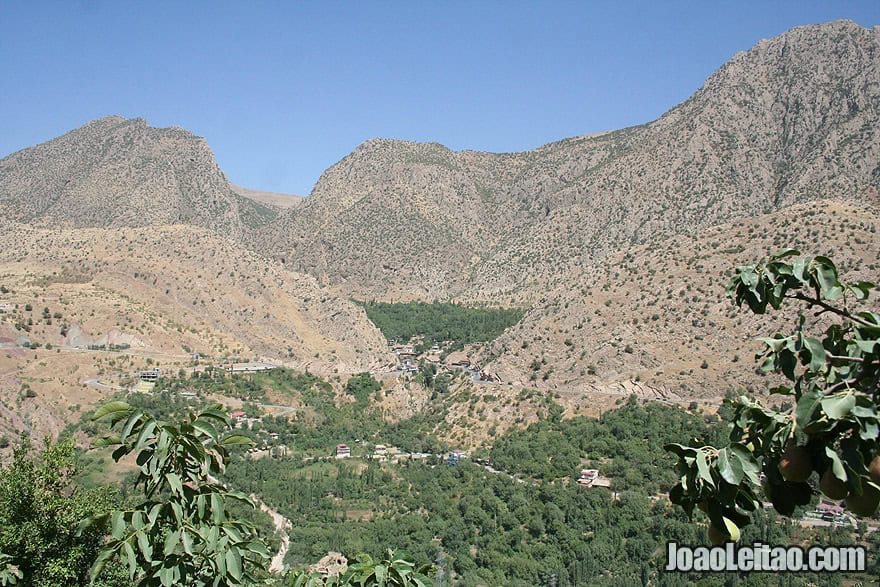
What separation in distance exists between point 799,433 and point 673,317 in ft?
181

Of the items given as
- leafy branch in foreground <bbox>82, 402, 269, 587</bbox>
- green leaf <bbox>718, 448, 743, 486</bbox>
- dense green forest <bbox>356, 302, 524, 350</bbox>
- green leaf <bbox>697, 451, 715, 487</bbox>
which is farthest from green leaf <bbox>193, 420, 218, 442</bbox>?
dense green forest <bbox>356, 302, 524, 350</bbox>

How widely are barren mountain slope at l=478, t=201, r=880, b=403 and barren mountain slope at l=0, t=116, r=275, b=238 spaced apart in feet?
251

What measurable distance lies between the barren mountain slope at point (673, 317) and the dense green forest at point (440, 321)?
24316 mm

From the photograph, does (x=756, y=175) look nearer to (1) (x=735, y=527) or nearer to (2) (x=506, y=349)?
(2) (x=506, y=349)

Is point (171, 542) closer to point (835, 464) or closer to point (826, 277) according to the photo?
point (835, 464)

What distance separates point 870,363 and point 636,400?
48478mm

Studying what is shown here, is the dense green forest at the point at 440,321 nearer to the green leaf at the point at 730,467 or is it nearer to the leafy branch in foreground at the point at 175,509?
the leafy branch in foreground at the point at 175,509

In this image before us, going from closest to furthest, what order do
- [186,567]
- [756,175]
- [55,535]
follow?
[186,567] → [55,535] → [756,175]

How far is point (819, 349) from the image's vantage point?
3.70 metres

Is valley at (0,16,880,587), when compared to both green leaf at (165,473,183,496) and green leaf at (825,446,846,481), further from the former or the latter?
green leaf at (165,473,183,496)

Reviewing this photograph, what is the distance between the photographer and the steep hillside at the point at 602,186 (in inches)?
3954

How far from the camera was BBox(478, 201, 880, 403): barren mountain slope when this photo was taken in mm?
51031

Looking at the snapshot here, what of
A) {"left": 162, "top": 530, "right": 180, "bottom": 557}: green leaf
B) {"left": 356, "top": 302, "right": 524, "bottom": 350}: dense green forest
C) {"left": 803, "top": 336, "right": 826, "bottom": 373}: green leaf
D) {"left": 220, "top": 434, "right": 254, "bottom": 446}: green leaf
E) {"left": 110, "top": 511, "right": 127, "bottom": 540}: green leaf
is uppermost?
{"left": 803, "top": 336, "right": 826, "bottom": 373}: green leaf

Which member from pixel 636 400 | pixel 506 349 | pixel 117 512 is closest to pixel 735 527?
pixel 117 512
